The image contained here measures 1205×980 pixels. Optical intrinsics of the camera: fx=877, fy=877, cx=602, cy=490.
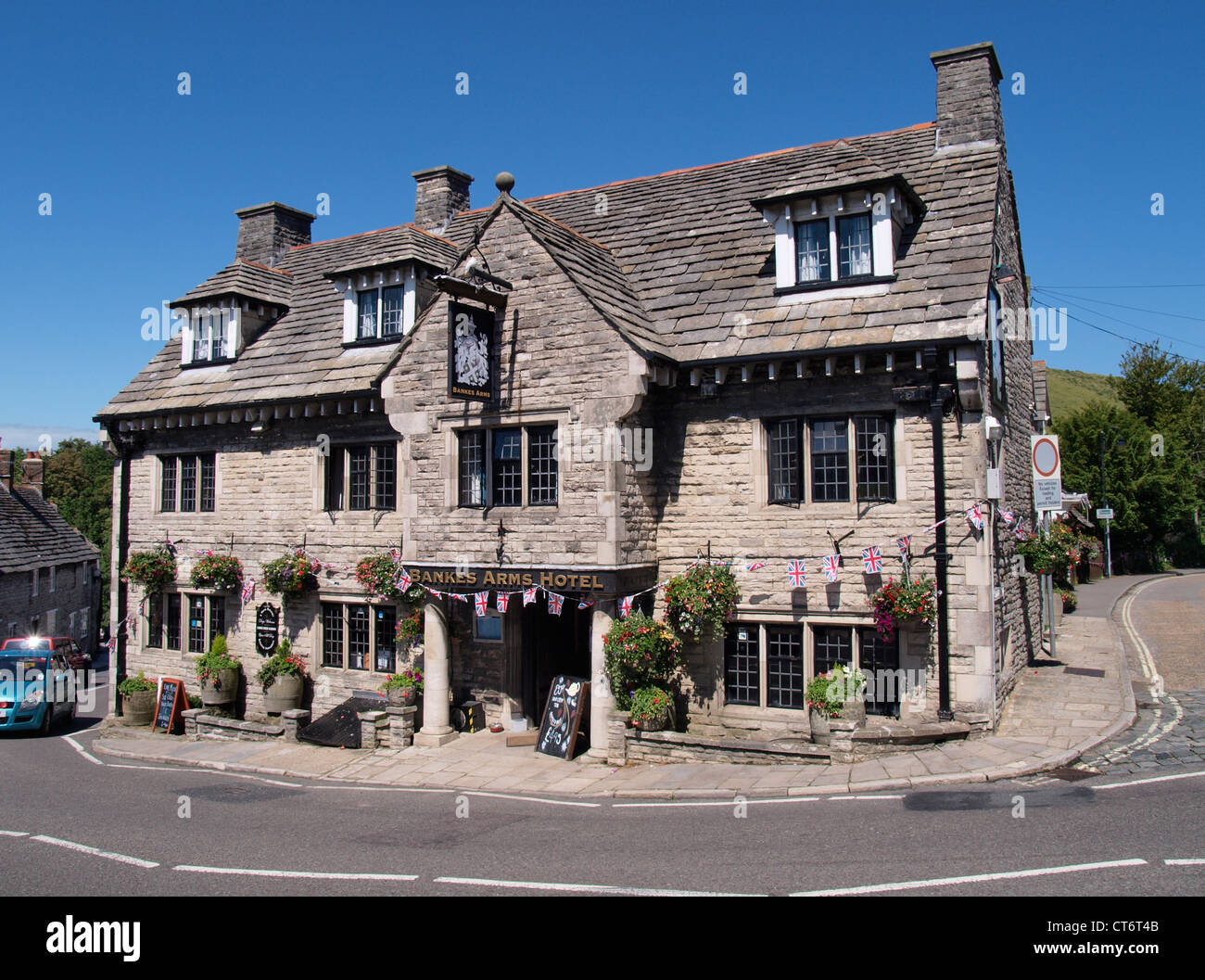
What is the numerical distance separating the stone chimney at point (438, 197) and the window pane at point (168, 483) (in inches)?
349

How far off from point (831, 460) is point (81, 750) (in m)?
17.6

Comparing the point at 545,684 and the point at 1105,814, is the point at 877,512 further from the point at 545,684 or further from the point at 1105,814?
the point at 545,684

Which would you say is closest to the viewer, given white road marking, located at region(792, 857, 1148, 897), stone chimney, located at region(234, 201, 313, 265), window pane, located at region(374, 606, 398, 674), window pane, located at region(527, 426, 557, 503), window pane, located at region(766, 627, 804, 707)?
white road marking, located at region(792, 857, 1148, 897)

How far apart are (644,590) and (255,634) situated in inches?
408

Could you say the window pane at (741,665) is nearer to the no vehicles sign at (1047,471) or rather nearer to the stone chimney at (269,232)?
the no vehicles sign at (1047,471)

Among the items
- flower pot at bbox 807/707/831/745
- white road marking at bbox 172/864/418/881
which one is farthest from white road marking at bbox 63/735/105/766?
flower pot at bbox 807/707/831/745

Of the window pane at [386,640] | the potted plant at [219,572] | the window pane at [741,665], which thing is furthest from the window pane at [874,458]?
the potted plant at [219,572]

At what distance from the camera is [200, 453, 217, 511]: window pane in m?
21.6

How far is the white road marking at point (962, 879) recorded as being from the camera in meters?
7.88

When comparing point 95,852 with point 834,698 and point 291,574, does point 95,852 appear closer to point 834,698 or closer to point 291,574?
point 291,574

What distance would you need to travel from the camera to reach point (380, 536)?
1877cm

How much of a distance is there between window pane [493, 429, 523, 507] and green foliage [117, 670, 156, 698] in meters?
11.7

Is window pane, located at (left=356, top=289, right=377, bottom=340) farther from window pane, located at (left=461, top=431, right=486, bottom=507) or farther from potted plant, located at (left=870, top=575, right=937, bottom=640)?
potted plant, located at (left=870, top=575, right=937, bottom=640)
